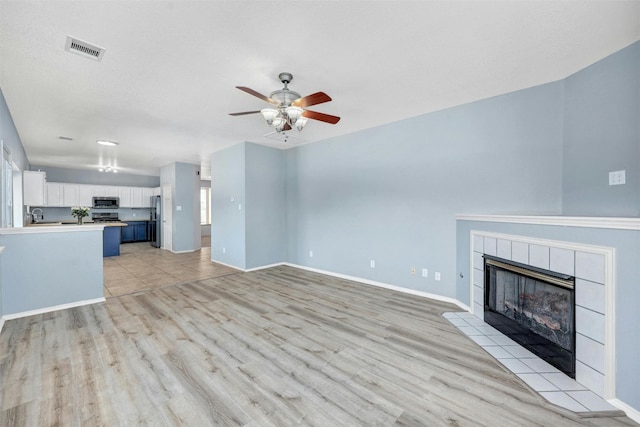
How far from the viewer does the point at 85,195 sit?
8.59 meters

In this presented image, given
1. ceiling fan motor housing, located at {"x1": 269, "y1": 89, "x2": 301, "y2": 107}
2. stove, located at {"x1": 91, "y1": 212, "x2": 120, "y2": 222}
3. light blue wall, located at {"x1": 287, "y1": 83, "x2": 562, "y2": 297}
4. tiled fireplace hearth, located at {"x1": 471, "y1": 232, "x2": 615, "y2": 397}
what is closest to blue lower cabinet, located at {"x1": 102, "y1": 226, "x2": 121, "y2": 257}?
stove, located at {"x1": 91, "y1": 212, "x2": 120, "y2": 222}

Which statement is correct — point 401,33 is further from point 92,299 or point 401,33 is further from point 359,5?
point 92,299

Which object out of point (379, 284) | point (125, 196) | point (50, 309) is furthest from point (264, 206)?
point (125, 196)

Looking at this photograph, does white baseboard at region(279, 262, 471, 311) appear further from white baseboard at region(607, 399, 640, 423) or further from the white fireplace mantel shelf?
white baseboard at region(607, 399, 640, 423)

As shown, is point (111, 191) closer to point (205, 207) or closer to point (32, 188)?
point (205, 207)

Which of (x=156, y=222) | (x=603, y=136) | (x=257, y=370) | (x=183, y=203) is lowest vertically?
(x=257, y=370)

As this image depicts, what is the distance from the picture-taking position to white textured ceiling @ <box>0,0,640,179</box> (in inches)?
71.2

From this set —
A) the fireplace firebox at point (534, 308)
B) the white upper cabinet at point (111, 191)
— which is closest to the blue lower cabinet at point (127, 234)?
the white upper cabinet at point (111, 191)

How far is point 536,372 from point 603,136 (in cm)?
225

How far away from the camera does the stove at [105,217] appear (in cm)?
886

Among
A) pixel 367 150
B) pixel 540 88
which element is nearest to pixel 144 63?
pixel 367 150

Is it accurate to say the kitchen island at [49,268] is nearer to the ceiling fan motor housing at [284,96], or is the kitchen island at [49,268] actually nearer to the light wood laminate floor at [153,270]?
the light wood laminate floor at [153,270]

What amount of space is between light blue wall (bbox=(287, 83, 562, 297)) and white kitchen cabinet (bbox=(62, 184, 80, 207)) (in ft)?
26.3

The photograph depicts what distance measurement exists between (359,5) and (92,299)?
471cm
